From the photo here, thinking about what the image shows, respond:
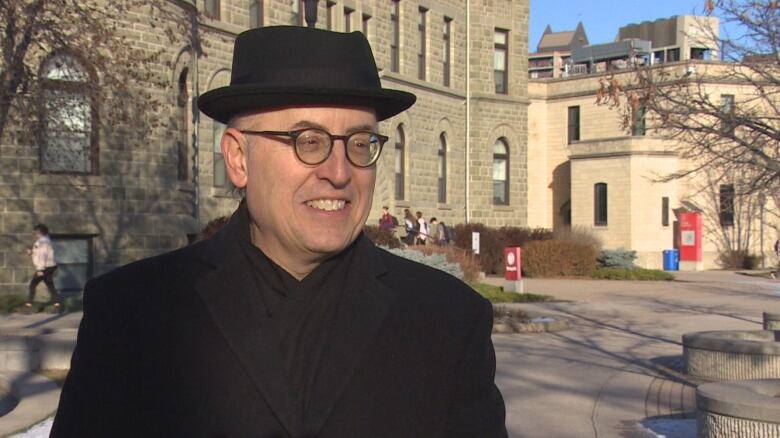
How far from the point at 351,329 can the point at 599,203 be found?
4331 cm

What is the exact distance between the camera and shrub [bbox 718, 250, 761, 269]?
43969 millimetres

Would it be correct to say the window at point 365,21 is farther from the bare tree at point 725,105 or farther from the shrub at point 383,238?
the bare tree at point 725,105

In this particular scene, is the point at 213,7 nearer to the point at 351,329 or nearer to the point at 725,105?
the point at 725,105

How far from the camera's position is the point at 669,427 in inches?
363

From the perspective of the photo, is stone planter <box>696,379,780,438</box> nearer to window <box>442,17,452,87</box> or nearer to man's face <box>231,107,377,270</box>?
man's face <box>231,107,377,270</box>

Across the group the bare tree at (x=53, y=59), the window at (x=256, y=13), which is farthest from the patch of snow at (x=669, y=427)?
the window at (x=256, y=13)

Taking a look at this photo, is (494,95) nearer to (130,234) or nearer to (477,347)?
(130,234)

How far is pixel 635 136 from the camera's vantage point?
4294cm

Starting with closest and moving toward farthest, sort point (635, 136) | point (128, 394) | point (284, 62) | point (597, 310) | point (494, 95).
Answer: point (128, 394), point (284, 62), point (597, 310), point (494, 95), point (635, 136)

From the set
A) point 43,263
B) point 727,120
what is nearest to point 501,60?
point 43,263

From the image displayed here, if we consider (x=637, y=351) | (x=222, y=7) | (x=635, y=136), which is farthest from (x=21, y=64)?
→ (x=635, y=136)

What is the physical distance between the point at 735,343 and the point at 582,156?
112ft

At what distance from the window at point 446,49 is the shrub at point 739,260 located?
50.7ft

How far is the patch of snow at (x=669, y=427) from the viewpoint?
8891 mm
